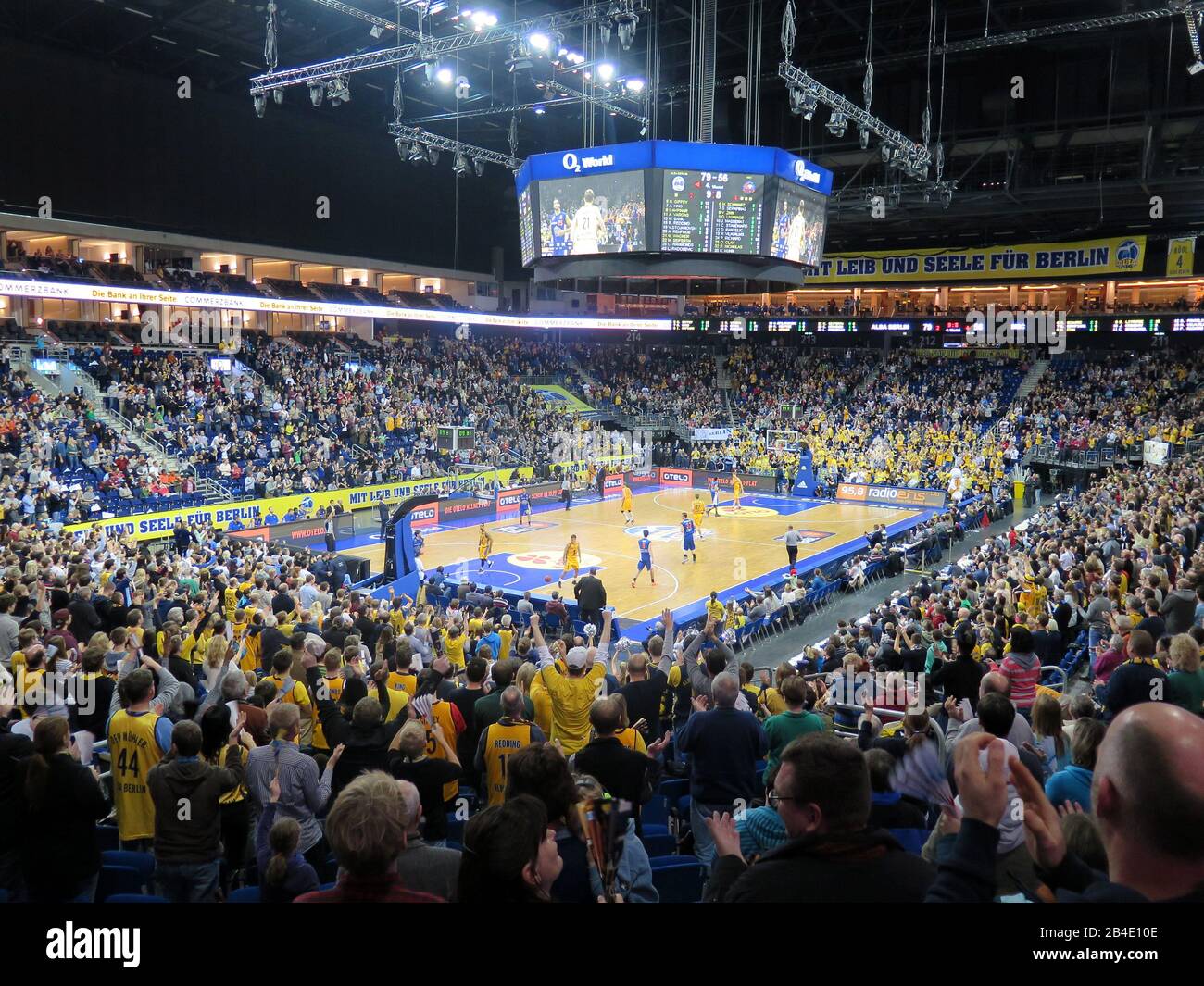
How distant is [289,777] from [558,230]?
1408 centimetres

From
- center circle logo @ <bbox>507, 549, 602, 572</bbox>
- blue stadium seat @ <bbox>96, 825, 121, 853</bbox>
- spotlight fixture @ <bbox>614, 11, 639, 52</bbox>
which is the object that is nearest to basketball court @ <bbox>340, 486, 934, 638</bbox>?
center circle logo @ <bbox>507, 549, 602, 572</bbox>

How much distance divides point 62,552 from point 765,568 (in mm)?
16689

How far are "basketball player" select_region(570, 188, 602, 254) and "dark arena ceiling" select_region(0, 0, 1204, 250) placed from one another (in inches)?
361

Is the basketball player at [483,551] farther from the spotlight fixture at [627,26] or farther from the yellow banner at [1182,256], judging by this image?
the yellow banner at [1182,256]

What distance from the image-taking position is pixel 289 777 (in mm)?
5066

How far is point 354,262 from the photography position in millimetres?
45312

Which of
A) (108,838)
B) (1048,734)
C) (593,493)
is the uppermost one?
(1048,734)

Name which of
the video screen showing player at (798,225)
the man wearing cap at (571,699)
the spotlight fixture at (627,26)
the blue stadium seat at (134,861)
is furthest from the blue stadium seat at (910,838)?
the spotlight fixture at (627,26)

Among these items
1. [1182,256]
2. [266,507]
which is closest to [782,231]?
[266,507]

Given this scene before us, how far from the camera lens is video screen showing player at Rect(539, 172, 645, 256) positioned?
1678cm

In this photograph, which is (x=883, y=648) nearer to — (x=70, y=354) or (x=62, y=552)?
(x=62, y=552)

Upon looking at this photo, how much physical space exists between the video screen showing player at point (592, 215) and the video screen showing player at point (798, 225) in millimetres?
2654

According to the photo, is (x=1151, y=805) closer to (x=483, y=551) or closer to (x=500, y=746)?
(x=500, y=746)

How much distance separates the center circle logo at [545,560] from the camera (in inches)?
1045
